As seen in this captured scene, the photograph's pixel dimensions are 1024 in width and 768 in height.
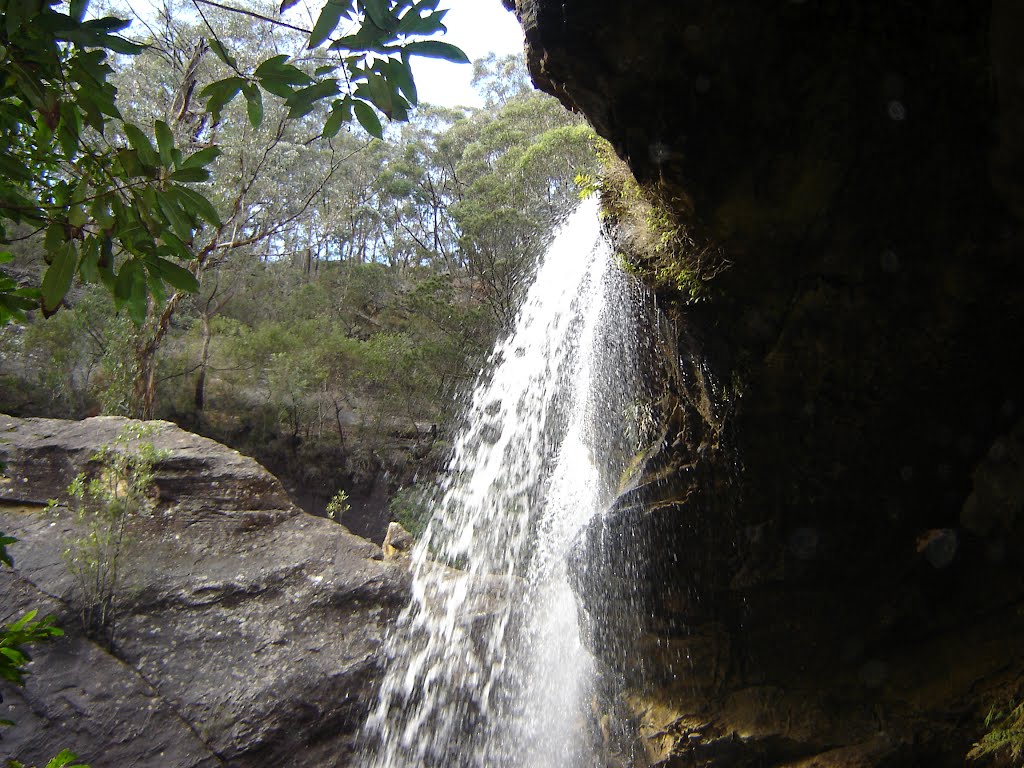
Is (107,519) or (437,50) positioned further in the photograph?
(107,519)

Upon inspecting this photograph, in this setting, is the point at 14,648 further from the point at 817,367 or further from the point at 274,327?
the point at 274,327

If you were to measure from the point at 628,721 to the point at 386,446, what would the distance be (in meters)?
9.20

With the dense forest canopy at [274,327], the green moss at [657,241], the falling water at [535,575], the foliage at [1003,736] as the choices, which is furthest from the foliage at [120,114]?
the dense forest canopy at [274,327]

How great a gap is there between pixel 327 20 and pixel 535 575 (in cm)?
524

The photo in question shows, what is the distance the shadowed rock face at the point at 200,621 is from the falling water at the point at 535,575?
406 millimetres

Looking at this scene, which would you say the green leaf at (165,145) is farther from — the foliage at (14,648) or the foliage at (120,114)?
the foliage at (14,648)

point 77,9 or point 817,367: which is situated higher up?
point 77,9

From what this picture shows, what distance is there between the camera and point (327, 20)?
1273 millimetres

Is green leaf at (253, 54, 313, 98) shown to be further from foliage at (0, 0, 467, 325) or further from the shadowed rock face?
the shadowed rock face

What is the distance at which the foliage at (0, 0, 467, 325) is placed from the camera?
1320mm

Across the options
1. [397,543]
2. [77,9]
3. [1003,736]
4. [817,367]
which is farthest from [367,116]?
[397,543]

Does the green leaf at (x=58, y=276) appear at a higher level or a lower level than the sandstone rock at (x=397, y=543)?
higher

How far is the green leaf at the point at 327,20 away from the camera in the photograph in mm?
1234

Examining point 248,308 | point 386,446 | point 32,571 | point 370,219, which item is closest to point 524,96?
point 370,219
